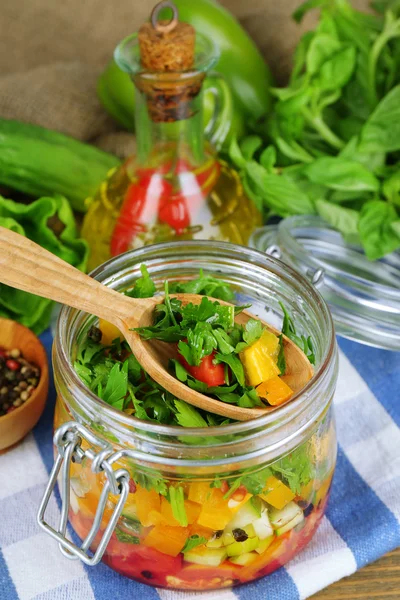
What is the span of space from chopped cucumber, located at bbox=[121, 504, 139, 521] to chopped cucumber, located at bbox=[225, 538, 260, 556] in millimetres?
131

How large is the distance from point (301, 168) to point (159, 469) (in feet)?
3.02

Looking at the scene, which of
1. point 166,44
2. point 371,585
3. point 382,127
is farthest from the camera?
point 382,127

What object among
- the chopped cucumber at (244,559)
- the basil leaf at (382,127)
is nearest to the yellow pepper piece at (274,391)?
the chopped cucumber at (244,559)

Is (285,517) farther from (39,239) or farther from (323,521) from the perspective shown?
(39,239)

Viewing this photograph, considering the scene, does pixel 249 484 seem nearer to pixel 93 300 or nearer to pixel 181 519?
pixel 181 519

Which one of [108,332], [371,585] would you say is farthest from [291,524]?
[108,332]

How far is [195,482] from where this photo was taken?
0.99 m

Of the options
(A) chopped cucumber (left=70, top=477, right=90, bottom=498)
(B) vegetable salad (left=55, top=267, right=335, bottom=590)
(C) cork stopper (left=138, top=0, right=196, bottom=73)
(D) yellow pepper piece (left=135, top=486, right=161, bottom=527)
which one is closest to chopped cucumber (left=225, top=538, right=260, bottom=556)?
(B) vegetable salad (left=55, top=267, right=335, bottom=590)

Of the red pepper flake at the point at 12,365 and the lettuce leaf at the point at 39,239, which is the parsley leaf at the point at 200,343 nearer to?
the red pepper flake at the point at 12,365

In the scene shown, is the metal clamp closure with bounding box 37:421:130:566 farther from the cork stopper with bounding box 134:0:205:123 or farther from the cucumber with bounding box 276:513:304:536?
the cork stopper with bounding box 134:0:205:123

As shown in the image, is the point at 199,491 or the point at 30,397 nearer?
the point at 199,491

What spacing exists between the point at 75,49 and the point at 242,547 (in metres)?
1.84

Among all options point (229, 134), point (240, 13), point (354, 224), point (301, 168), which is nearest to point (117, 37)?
point (240, 13)

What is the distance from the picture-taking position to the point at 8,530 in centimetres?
121
